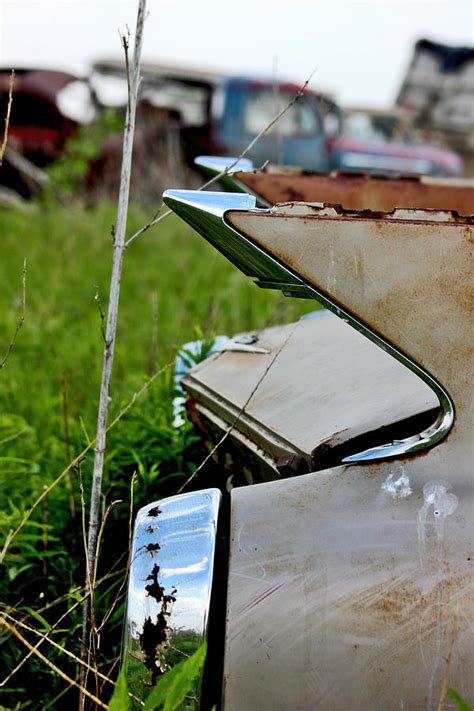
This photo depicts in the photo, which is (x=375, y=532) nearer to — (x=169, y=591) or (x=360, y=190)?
(x=169, y=591)

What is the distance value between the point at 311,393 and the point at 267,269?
486 mm

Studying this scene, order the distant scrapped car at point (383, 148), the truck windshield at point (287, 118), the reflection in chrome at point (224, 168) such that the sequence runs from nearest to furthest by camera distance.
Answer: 1. the reflection in chrome at point (224, 168)
2. the truck windshield at point (287, 118)
3. the distant scrapped car at point (383, 148)

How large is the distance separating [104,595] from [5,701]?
0.98 feet

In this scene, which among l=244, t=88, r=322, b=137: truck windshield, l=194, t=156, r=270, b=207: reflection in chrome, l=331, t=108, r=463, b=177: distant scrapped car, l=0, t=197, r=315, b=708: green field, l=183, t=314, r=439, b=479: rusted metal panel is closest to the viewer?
l=183, t=314, r=439, b=479: rusted metal panel

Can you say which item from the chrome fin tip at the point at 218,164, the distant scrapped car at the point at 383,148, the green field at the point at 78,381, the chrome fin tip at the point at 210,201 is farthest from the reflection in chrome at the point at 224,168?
the distant scrapped car at the point at 383,148

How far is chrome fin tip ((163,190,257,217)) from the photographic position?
117cm

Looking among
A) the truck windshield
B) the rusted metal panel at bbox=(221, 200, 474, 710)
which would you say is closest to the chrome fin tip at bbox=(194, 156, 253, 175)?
the rusted metal panel at bbox=(221, 200, 474, 710)

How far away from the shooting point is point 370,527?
116 centimetres

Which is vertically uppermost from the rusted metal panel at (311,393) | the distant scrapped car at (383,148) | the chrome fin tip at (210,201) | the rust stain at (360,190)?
the chrome fin tip at (210,201)

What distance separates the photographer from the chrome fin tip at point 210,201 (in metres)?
1.17

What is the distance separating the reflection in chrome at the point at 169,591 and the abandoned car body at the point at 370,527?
0.06 ft

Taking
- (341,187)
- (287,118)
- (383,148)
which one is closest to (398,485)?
(341,187)

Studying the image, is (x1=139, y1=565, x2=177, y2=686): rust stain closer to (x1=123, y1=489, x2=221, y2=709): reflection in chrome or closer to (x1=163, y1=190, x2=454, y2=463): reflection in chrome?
(x1=123, y1=489, x2=221, y2=709): reflection in chrome

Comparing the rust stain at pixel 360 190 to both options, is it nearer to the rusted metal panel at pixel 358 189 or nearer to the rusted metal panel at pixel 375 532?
the rusted metal panel at pixel 358 189
